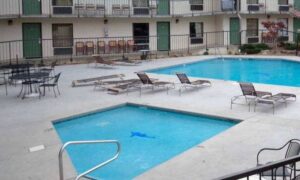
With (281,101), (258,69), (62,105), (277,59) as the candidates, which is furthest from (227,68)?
(62,105)

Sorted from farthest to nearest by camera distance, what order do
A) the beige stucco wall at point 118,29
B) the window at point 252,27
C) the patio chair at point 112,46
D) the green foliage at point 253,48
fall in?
the window at point 252,27, the green foliage at point 253,48, the patio chair at point 112,46, the beige stucco wall at point 118,29

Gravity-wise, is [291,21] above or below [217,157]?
above

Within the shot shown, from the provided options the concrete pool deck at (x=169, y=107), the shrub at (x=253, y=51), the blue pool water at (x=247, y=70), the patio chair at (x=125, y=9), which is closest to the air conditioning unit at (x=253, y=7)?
the shrub at (x=253, y=51)

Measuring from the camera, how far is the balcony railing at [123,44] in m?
26.2

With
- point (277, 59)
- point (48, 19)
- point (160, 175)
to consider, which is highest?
point (48, 19)

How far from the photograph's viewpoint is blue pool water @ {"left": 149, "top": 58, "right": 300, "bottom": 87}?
20.3 m

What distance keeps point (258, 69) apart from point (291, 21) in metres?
15.5

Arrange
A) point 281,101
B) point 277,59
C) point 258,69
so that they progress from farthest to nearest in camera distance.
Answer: point 277,59 → point 258,69 → point 281,101

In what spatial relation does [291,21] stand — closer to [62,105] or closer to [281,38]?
[281,38]

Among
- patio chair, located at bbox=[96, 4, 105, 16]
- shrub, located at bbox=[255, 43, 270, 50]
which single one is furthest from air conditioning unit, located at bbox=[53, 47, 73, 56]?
shrub, located at bbox=[255, 43, 270, 50]

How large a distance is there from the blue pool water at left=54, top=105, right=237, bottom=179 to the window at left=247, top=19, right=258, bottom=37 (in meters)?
24.4

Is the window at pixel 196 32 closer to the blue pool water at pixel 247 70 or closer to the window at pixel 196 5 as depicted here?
the window at pixel 196 5

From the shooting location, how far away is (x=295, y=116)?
10.8 m

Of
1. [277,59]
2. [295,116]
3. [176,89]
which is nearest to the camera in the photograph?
[295,116]
